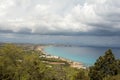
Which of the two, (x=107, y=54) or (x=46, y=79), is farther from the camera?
(x=107, y=54)

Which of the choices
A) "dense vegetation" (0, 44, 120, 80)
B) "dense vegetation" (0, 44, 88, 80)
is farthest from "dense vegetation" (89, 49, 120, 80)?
"dense vegetation" (0, 44, 88, 80)

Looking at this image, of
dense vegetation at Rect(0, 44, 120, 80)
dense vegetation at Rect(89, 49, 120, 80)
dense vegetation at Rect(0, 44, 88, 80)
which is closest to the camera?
dense vegetation at Rect(0, 44, 88, 80)

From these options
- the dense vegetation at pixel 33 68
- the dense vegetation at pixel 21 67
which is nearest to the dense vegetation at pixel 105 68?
the dense vegetation at pixel 33 68

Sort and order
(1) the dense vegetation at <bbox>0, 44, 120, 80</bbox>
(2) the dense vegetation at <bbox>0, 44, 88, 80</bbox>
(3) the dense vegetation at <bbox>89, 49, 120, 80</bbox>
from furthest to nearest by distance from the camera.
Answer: (3) the dense vegetation at <bbox>89, 49, 120, 80</bbox> → (1) the dense vegetation at <bbox>0, 44, 120, 80</bbox> → (2) the dense vegetation at <bbox>0, 44, 88, 80</bbox>

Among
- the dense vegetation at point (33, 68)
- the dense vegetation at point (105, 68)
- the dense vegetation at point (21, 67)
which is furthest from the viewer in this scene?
the dense vegetation at point (105, 68)

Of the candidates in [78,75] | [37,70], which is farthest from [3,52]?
[78,75]

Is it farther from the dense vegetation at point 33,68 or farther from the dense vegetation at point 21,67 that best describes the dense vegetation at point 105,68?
the dense vegetation at point 21,67

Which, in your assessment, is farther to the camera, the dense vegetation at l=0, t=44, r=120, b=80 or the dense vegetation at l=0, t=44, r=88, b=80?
the dense vegetation at l=0, t=44, r=120, b=80

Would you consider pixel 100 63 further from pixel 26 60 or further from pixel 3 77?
pixel 3 77

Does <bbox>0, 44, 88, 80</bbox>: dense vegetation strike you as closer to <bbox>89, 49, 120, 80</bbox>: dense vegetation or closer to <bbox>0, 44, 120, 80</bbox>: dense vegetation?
<bbox>0, 44, 120, 80</bbox>: dense vegetation

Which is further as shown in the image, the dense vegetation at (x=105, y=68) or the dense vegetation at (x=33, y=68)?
the dense vegetation at (x=105, y=68)

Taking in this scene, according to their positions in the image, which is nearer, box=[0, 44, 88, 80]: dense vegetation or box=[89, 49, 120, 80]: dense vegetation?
box=[0, 44, 88, 80]: dense vegetation
